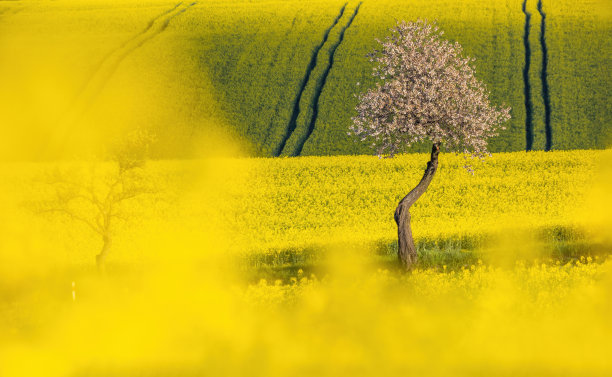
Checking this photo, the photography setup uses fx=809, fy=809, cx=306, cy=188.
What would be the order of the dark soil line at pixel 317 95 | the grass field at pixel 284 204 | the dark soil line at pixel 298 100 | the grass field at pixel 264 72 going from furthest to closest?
the grass field at pixel 264 72 → the dark soil line at pixel 298 100 → the dark soil line at pixel 317 95 → the grass field at pixel 284 204

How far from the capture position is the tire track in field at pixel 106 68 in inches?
2421

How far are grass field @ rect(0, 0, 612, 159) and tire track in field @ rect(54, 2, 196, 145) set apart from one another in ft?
0.56

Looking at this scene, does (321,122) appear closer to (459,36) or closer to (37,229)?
(459,36)

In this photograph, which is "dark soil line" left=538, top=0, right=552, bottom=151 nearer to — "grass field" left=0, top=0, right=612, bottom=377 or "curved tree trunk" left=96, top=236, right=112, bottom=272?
"grass field" left=0, top=0, right=612, bottom=377

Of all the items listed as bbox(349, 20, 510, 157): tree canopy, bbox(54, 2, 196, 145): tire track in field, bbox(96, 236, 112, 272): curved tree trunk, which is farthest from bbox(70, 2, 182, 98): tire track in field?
bbox(349, 20, 510, 157): tree canopy

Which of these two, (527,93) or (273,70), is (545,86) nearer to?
(527,93)

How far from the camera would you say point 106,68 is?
68.4 m

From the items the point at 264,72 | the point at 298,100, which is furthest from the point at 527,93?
the point at 264,72

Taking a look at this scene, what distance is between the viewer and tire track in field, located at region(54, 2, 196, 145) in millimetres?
61500

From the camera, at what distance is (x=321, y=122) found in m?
56.2

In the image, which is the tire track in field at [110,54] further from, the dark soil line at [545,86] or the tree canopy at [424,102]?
the tree canopy at [424,102]

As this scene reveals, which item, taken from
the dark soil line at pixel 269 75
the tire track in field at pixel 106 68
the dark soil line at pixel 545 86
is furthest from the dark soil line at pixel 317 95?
the tire track in field at pixel 106 68

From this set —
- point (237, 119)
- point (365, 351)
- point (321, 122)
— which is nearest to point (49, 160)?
point (237, 119)

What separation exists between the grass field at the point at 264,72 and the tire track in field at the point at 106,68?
169 millimetres
